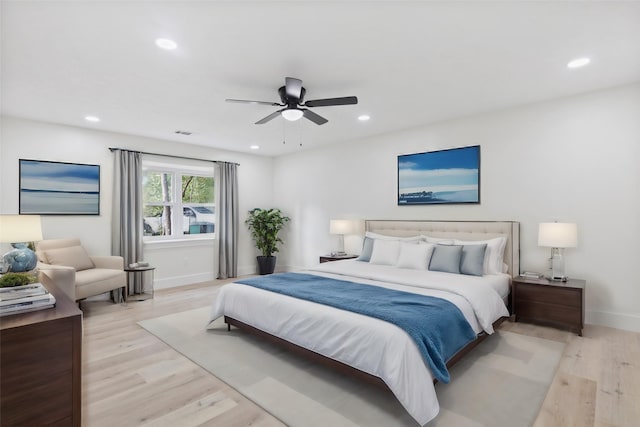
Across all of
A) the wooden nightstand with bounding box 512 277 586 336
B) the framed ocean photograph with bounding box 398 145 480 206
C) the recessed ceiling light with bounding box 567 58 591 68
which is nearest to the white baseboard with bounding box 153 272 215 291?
the framed ocean photograph with bounding box 398 145 480 206

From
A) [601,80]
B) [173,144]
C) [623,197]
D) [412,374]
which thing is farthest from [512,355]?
[173,144]

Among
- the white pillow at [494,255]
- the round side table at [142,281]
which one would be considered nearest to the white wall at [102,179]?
the round side table at [142,281]

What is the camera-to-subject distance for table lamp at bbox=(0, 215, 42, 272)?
230 centimetres

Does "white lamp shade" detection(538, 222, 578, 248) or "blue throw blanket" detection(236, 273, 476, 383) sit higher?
"white lamp shade" detection(538, 222, 578, 248)

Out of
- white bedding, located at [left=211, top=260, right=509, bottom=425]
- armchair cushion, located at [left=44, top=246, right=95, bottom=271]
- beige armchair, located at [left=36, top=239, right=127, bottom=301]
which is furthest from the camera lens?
armchair cushion, located at [left=44, top=246, right=95, bottom=271]

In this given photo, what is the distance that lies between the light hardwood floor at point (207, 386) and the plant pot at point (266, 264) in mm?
3295

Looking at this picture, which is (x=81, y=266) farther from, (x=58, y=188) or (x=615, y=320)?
(x=615, y=320)

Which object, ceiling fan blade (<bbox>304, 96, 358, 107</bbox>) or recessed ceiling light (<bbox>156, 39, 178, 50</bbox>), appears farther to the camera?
ceiling fan blade (<bbox>304, 96, 358, 107</bbox>)

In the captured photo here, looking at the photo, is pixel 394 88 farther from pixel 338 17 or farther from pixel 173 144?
pixel 173 144

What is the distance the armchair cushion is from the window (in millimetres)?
1212

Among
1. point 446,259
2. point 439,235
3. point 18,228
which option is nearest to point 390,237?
point 439,235

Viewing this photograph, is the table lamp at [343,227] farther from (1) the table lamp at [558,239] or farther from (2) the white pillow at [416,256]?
(1) the table lamp at [558,239]

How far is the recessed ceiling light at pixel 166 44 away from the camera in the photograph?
2629 millimetres

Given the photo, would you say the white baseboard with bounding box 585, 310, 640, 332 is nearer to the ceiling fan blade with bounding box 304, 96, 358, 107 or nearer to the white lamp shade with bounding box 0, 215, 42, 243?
the ceiling fan blade with bounding box 304, 96, 358, 107
